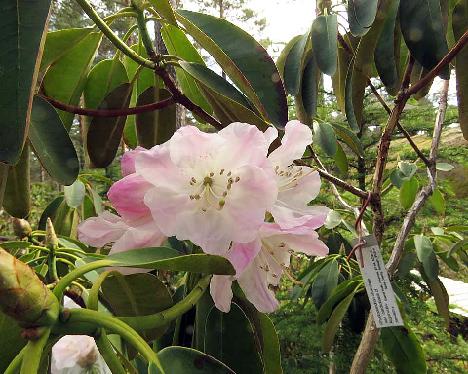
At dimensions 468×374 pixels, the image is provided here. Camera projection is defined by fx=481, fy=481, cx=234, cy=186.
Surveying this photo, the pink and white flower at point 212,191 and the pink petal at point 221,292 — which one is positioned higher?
the pink and white flower at point 212,191

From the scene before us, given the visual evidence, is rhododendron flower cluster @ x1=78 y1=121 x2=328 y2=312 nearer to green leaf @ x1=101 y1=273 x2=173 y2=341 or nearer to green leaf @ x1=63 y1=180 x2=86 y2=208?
green leaf @ x1=101 y1=273 x2=173 y2=341

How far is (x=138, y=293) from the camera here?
1.62 feet

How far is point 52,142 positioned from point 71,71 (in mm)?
181

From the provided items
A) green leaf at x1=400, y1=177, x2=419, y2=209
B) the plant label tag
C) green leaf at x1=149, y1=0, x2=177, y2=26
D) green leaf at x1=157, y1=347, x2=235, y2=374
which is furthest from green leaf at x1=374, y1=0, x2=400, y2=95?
green leaf at x1=400, y1=177, x2=419, y2=209

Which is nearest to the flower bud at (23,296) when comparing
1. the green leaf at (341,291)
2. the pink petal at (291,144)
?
the pink petal at (291,144)

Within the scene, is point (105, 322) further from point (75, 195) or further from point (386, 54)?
point (75, 195)

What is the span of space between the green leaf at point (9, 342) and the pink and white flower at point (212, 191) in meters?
0.15

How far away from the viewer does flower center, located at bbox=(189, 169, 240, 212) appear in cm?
43

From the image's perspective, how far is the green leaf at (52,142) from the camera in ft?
1.87

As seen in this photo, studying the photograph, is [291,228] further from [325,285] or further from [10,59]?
[325,285]

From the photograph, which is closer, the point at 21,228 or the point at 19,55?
the point at 19,55

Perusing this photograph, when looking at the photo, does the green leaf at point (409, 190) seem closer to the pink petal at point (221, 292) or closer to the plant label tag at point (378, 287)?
the plant label tag at point (378, 287)

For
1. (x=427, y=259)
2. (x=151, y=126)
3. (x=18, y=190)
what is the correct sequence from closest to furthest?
1. (x=18, y=190)
2. (x=151, y=126)
3. (x=427, y=259)

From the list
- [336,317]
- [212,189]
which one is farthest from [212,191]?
[336,317]
